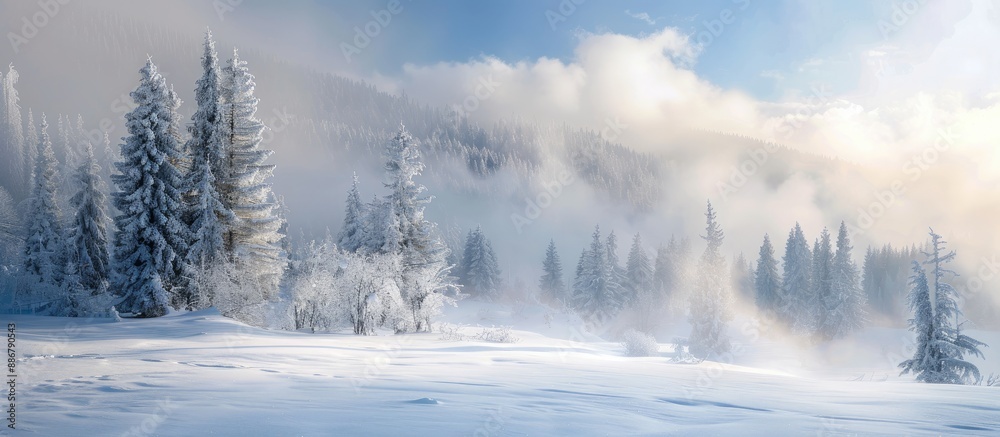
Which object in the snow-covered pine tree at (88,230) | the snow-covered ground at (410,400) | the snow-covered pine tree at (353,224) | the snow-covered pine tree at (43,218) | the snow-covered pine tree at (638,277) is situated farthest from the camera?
the snow-covered pine tree at (638,277)

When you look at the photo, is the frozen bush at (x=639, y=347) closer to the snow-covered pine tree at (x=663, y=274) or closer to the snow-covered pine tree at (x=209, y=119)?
the snow-covered pine tree at (x=209, y=119)

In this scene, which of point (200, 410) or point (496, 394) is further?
point (496, 394)

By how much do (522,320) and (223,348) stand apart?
152ft

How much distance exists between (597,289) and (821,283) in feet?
92.0

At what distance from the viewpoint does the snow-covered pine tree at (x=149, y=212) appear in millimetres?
24234

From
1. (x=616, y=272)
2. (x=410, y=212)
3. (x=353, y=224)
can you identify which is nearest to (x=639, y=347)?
(x=410, y=212)

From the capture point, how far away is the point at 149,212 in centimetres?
2497

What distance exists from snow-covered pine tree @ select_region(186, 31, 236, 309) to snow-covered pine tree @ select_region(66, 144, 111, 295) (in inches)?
592

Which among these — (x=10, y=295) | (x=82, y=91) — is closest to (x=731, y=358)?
(x=10, y=295)

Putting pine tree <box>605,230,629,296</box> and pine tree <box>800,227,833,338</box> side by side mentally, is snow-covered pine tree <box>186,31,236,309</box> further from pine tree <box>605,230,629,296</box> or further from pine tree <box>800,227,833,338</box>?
pine tree <box>800,227,833,338</box>

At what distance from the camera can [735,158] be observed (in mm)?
184500

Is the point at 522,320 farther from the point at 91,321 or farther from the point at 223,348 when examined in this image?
the point at 223,348

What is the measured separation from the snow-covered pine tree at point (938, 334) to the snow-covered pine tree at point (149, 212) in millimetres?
39006

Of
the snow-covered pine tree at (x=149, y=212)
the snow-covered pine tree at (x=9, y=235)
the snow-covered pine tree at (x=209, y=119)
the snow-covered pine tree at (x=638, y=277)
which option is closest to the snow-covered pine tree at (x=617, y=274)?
the snow-covered pine tree at (x=638, y=277)
